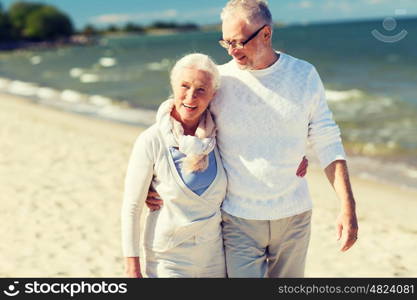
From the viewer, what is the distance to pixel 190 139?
243 cm

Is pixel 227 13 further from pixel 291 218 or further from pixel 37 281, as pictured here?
pixel 37 281

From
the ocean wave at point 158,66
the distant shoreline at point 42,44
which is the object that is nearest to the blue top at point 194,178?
the ocean wave at point 158,66

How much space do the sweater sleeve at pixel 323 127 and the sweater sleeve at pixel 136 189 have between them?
2.84ft

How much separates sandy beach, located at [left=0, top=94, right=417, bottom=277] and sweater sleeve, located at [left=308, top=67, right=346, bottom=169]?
3.12 meters

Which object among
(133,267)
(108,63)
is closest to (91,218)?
(133,267)

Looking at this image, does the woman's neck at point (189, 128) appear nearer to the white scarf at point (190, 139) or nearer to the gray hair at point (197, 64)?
the white scarf at point (190, 139)

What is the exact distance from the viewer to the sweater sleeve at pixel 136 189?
2.49 metres

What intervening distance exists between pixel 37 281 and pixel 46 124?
1236 cm

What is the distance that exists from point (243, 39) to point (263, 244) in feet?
3.53

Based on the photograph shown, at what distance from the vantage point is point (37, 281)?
143 inches

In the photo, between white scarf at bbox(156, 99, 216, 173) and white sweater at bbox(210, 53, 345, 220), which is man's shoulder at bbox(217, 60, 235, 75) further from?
white scarf at bbox(156, 99, 216, 173)

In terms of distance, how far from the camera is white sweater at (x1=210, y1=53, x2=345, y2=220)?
8.34ft

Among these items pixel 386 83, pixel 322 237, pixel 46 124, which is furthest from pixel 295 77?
pixel 386 83
